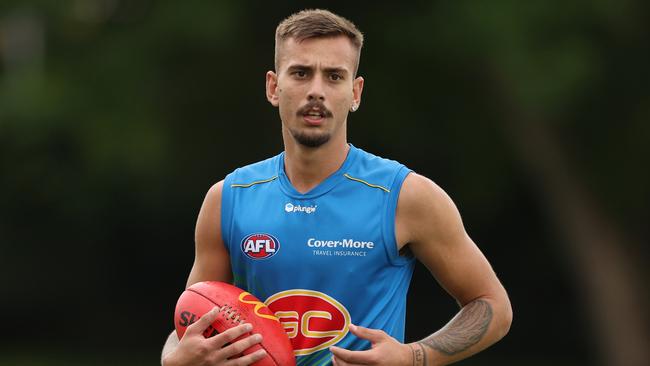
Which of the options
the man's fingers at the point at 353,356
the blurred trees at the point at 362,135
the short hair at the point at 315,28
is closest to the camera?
the man's fingers at the point at 353,356

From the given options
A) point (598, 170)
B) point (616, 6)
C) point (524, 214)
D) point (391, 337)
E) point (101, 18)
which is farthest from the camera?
point (524, 214)

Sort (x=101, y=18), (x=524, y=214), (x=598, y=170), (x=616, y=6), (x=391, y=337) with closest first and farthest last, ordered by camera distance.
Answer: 1. (x=391, y=337)
2. (x=616, y=6)
3. (x=101, y=18)
4. (x=598, y=170)
5. (x=524, y=214)

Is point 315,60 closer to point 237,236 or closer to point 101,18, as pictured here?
point 237,236

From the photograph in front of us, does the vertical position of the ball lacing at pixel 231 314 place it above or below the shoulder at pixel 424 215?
below

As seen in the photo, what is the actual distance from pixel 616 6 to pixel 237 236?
42.3 feet

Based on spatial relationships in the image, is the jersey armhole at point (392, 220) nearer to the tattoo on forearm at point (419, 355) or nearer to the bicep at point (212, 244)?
the tattoo on forearm at point (419, 355)

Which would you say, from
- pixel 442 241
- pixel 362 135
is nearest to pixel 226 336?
pixel 442 241

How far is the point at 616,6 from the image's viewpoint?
56.1ft

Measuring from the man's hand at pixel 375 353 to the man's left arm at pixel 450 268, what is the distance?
0.54ft

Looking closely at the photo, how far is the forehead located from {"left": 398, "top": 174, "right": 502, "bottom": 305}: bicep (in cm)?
59

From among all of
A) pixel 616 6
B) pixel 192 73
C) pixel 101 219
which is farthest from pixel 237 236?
pixel 101 219

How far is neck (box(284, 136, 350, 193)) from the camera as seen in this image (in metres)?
5.36

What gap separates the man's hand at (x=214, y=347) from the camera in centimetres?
486

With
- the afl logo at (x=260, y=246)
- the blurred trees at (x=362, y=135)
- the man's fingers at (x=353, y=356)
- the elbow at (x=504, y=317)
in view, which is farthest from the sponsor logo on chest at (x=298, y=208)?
the blurred trees at (x=362, y=135)
